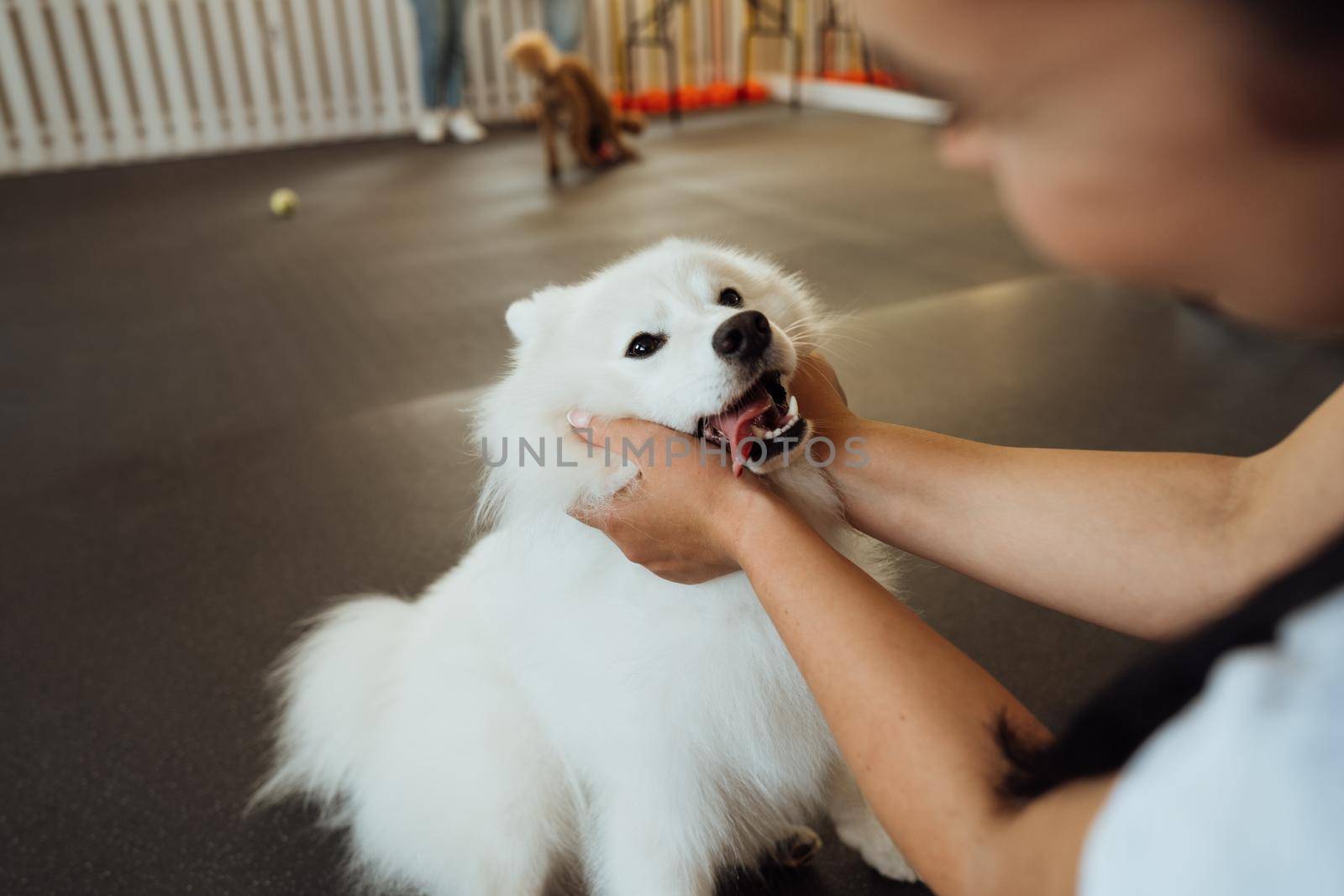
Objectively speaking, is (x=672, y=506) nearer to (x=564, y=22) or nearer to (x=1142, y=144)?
(x=1142, y=144)

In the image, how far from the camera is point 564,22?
235 inches

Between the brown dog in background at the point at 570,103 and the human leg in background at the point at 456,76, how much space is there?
3.76 feet

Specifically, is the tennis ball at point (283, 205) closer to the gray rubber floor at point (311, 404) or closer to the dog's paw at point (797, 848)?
the gray rubber floor at point (311, 404)

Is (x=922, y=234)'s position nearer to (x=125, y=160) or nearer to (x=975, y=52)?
(x=975, y=52)

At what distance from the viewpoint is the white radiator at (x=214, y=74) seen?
5242mm

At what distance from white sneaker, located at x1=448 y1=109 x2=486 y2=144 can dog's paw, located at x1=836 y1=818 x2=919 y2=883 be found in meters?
5.18

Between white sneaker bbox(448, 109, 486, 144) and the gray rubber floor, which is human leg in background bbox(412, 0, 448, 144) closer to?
white sneaker bbox(448, 109, 486, 144)

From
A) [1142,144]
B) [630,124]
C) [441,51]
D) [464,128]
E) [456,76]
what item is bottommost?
[464,128]

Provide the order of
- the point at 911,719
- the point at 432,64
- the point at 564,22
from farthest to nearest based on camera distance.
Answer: the point at 564,22 < the point at 432,64 < the point at 911,719

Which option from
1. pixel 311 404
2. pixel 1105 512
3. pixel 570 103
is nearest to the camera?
pixel 1105 512

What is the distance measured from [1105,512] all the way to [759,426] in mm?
311

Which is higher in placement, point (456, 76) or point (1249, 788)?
point (1249, 788)

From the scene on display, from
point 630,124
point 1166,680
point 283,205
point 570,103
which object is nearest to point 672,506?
point 1166,680

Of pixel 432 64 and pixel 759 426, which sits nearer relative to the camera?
pixel 759 426
